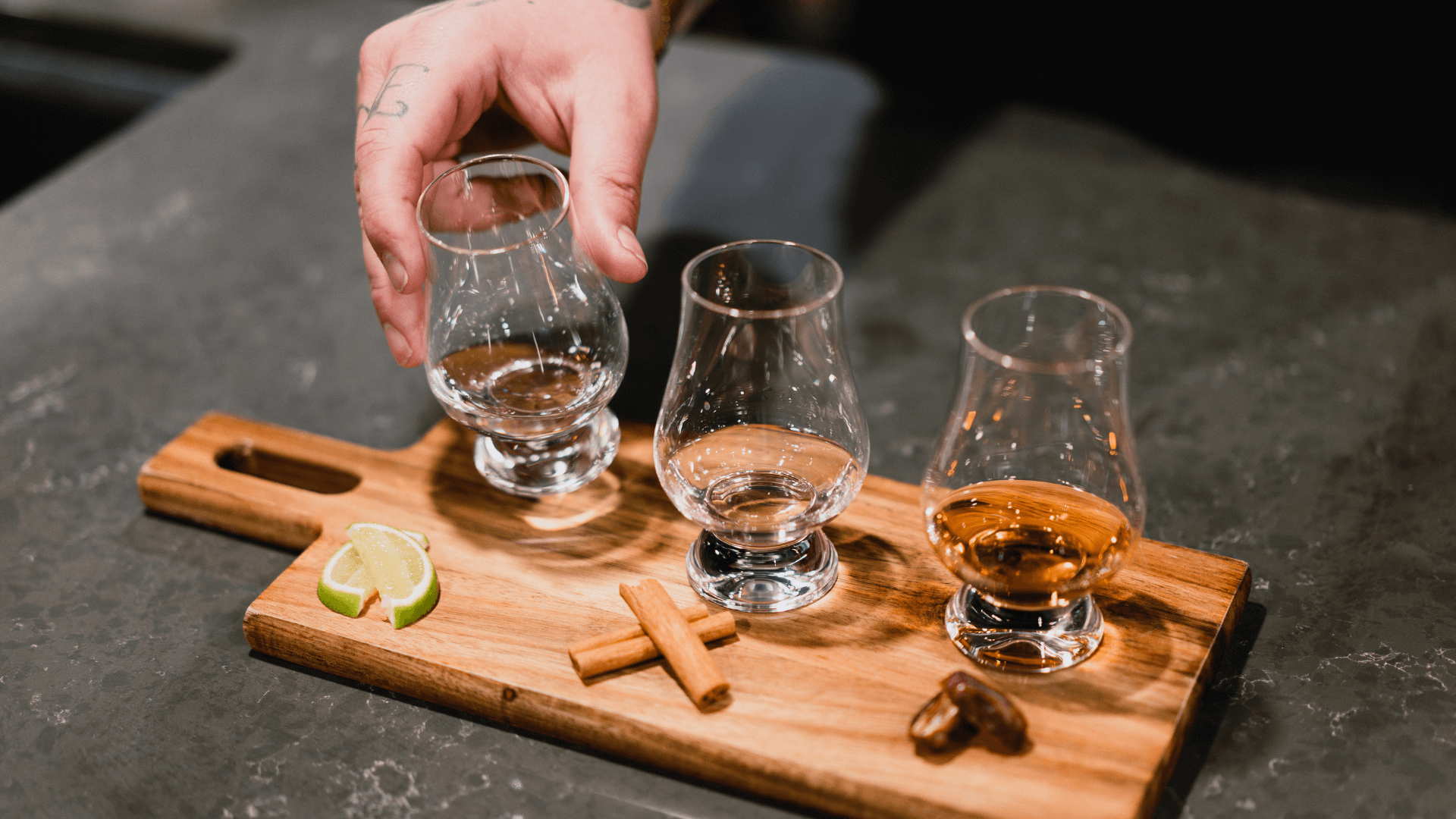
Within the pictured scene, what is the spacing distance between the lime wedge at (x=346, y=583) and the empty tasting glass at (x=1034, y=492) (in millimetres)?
541

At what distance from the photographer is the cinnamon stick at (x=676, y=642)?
3.23 ft

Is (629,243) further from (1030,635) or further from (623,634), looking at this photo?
(1030,635)

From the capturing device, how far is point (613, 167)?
1287 millimetres

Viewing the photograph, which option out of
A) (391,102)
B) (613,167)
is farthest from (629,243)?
(391,102)

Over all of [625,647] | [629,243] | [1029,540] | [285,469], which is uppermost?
[629,243]

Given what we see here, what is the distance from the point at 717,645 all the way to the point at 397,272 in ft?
1.77

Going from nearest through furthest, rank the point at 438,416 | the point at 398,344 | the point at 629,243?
1. the point at 629,243
2. the point at 398,344
3. the point at 438,416

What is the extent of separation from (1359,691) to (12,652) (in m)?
1.30

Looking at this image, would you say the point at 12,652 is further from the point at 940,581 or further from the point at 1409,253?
the point at 1409,253

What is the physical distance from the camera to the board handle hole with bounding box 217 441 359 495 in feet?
4.39

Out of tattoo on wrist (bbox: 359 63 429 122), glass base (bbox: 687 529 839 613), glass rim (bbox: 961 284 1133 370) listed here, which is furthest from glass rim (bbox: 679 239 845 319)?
tattoo on wrist (bbox: 359 63 429 122)

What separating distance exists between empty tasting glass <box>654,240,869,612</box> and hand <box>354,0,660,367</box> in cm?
18

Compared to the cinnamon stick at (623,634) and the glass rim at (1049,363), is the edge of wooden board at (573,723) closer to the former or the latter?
the cinnamon stick at (623,634)

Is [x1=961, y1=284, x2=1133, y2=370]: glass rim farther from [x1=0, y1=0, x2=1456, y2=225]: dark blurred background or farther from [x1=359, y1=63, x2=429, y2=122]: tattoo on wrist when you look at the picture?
[x1=0, y1=0, x2=1456, y2=225]: dark blurred background
